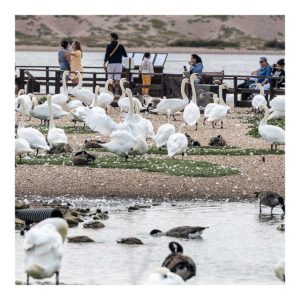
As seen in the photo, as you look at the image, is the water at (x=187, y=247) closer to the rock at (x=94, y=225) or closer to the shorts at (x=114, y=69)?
the rock at (x=94, y=225)

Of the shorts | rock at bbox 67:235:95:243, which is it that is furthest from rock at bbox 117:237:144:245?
the shorts

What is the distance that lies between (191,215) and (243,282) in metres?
3.79

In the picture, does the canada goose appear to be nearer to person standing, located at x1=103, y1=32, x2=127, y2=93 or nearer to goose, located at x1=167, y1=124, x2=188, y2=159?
goose, located at x1=167, y1=124, x2=188, y2=159

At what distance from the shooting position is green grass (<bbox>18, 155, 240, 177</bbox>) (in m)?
18.4

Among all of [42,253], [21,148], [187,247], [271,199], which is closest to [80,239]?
[187,247]

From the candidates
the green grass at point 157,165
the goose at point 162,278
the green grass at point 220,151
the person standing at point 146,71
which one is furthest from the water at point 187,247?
the person standing at point 146,71

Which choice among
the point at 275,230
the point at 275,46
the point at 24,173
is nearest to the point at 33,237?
the point at 275,230

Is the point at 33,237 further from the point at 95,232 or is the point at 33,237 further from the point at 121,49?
the point at 121,49

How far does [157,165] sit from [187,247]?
16.5 ft

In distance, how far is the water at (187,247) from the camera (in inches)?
486

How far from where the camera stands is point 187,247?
549 inches

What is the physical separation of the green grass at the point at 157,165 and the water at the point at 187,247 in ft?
5.46

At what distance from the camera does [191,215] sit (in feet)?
51.9

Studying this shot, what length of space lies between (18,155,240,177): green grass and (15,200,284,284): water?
166cm
